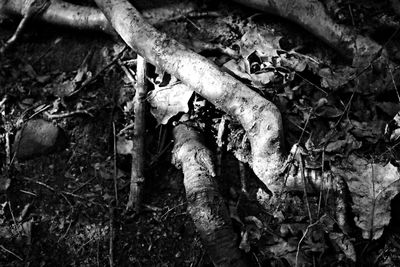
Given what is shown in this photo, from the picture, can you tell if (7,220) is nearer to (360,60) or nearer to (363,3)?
(360,60)

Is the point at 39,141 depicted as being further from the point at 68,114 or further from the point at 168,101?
the point at 168,101

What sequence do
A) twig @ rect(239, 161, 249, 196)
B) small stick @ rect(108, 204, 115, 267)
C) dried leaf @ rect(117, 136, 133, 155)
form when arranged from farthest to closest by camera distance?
dried leaf @ rect(117, 136, 133, 155), twig @ rect(239, 161, 249, 196), small stick @ rect(108, 204, 115, 267)

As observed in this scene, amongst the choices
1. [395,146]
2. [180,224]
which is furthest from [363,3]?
[180,224]

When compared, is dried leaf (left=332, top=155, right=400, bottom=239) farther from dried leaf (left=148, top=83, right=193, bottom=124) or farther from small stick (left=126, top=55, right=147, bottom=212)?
small stick (left=126, top=55, right=147, bottom=212)

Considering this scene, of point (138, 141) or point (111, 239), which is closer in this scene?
point (111, 239)

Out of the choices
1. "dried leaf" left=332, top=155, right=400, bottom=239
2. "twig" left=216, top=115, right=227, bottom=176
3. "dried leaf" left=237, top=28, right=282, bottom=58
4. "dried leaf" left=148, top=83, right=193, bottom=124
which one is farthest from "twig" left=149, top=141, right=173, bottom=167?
"dried leaf" left=332, top=155, right=400, bottom=239

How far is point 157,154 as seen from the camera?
306cm

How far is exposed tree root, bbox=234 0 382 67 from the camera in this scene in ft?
10.4

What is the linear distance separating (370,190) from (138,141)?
1.53 m

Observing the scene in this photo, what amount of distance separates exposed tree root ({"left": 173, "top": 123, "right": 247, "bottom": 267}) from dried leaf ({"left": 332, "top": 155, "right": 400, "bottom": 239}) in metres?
0.73

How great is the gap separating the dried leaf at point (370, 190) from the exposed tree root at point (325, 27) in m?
0.89

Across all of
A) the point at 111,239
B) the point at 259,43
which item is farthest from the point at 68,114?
the point at 259,43

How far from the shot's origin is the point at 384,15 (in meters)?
3.34

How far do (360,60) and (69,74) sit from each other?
2387 millimetres
